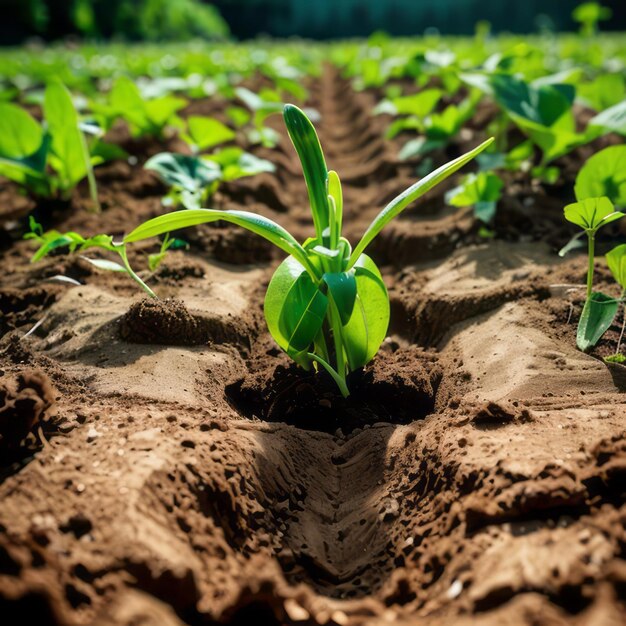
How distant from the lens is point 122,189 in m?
3.20

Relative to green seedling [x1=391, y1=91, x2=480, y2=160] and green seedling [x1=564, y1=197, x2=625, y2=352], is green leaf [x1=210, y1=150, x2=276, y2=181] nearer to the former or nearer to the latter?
green seedling [x1=391, y1=91, x2=480, y2=160]

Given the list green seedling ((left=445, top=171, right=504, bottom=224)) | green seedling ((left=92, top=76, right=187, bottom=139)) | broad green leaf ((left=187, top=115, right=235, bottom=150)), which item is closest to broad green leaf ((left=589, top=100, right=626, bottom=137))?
green seedling ((left=445, top=171, right=504, bottom=224))

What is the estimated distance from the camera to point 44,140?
260cm

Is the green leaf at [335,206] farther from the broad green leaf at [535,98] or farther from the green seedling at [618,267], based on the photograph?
the broad green leaf at [535,98]

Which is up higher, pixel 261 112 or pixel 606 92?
pixel 606 92

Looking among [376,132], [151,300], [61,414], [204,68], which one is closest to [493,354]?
[151,300]

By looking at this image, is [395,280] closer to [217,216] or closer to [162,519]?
[217,216]

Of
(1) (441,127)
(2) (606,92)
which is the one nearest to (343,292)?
(1) (441,127)

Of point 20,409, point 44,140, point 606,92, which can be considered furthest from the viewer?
point 606,92

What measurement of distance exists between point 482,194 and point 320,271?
1.12 metres

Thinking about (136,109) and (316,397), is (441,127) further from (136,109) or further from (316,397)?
(316,397)

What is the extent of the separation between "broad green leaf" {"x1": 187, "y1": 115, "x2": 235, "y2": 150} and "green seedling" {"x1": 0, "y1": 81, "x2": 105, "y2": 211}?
479 millimetres

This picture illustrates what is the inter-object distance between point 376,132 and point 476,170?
62.7 inches

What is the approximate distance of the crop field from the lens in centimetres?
91
